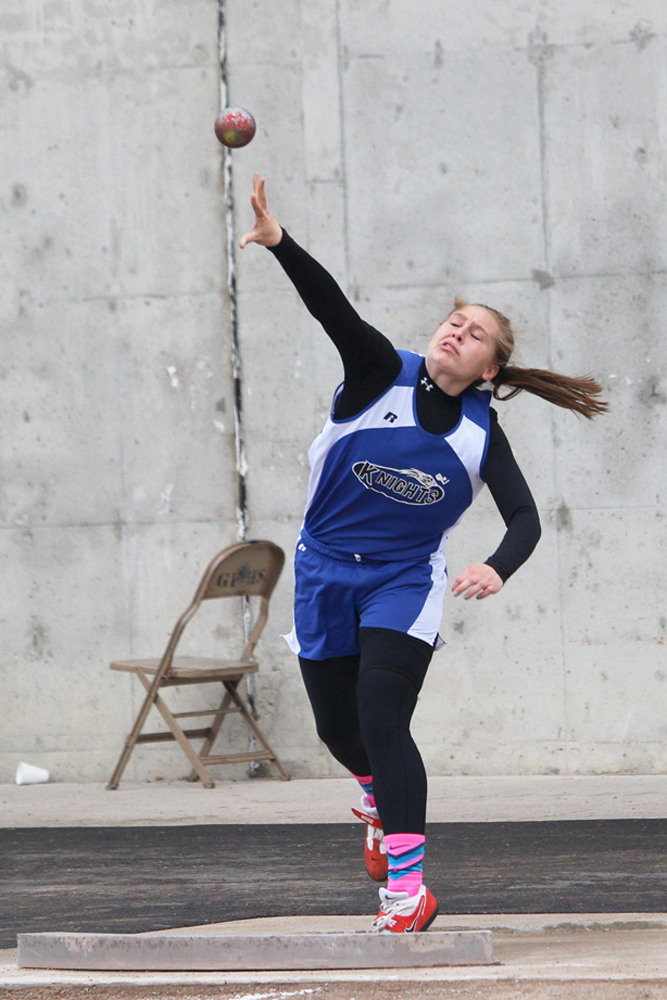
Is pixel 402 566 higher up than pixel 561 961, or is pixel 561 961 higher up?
pixel 402 566

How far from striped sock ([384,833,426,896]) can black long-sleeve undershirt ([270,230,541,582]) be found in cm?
74

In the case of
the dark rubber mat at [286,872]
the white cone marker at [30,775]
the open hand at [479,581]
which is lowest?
the white cone marker at [30,775]

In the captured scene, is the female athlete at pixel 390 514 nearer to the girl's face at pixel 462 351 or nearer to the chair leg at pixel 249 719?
the girl's face at pixel 462 351

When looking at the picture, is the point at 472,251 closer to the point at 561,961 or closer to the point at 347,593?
the point at 347,593

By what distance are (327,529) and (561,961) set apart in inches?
50.9

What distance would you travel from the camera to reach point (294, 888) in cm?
427

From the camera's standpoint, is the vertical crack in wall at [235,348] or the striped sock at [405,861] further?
the vertical crack in wall at [235,348]

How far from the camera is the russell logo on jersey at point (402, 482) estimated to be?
3.50 metres

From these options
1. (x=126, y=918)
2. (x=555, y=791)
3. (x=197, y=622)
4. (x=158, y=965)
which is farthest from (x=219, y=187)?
(x=158, y=965)

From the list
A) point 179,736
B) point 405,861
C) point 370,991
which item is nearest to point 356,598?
point 405,861

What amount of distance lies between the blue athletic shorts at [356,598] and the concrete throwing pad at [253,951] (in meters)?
0.81

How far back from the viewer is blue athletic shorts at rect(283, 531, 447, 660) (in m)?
3.51

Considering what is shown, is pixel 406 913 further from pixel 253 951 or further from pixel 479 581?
pixel 479 581

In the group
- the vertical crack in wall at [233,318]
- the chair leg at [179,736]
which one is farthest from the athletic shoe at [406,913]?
the vertical crack in wall at [233,318]
